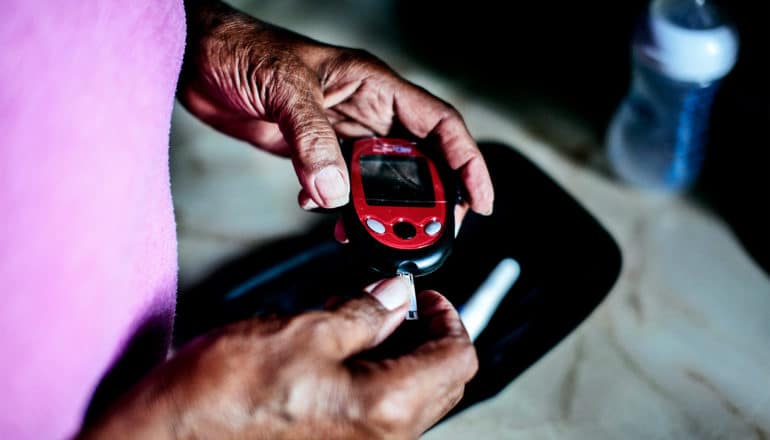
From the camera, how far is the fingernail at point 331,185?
422 mm

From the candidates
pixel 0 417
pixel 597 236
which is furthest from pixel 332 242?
pixel 0 417

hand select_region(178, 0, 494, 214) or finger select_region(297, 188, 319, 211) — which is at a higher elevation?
hand select_region(178, 0, 494, 214)

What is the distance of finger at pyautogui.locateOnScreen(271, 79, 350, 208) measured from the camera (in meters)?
0.42

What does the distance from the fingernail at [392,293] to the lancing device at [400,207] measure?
0.06ft

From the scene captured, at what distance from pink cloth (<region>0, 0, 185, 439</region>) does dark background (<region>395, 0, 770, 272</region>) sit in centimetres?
53

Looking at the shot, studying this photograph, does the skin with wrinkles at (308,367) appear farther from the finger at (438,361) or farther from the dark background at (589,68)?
the dark background at (589,68)

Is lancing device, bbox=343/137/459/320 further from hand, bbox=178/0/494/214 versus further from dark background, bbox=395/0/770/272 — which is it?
dark background, bbox=395/0/770/272

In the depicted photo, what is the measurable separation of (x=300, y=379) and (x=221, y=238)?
1.19 feet

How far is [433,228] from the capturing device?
456 mm

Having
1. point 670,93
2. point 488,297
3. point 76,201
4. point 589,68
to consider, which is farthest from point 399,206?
point 589,68

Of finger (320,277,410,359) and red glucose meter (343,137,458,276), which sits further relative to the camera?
red glucose meter (343,137,458,276)

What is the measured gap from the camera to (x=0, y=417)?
28cm

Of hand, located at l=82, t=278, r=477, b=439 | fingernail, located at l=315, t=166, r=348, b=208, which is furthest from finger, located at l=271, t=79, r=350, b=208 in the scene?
hand, located at l=82, t=278, r=477, b=439

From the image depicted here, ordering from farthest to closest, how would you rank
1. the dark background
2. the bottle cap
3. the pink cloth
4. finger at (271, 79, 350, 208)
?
the dark background, the bottle cap, finger at (271, 79, 350, 208), the pink cloth
